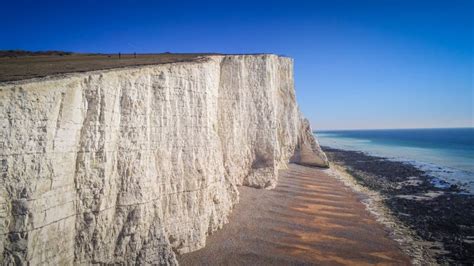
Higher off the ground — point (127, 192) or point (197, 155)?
point (197, 155)

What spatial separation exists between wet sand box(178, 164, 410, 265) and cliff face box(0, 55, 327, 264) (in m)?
1.03

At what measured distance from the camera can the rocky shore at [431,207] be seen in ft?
53.4

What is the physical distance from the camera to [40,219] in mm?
8180

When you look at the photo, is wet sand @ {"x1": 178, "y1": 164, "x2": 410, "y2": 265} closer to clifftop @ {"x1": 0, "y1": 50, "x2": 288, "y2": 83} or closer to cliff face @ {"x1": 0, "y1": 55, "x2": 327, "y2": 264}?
cliff face @ {"x1": 0, "y1": 55, "x2": 327, "y2": 264}

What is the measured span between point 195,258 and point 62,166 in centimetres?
669

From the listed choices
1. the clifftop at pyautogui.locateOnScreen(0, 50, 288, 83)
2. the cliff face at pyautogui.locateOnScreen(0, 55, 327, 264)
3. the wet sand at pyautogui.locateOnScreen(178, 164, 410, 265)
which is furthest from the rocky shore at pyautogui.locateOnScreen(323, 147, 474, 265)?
the clifftop at pyautogui.locateOnScreen(0, 50, 288, 83)

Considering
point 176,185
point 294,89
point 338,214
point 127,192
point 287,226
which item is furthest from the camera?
point 294,89

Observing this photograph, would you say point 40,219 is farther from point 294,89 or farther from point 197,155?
point 294,89

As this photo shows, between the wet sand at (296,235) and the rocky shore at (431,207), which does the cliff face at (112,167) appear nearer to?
the wet sand at (296,235)

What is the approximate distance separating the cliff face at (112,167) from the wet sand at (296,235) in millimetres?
1030

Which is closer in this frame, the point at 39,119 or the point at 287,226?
the point at 39,119

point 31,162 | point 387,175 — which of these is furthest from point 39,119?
point 387,175

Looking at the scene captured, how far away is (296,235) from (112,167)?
1045 cm

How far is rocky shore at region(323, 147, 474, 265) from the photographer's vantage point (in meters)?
16.3
